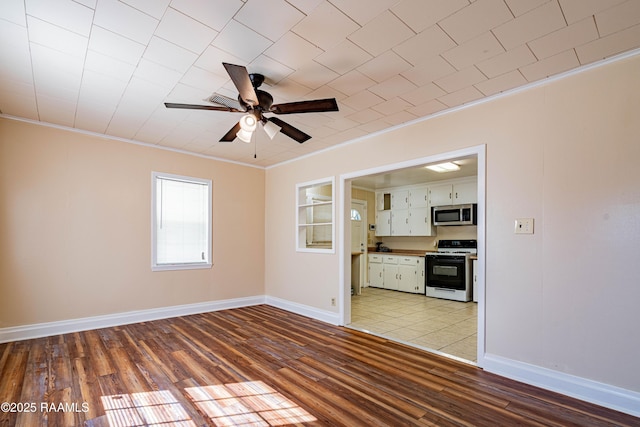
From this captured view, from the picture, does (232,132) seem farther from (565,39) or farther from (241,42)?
(565,39)

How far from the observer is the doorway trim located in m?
3.01

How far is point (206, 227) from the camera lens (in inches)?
210

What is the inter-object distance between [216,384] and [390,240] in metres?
6.27

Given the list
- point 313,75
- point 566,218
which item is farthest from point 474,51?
point 566,218

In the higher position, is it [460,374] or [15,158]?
[15,158]

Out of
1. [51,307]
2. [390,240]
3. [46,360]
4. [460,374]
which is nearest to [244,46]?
[460,374]

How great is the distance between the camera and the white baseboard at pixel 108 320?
372 centimetres

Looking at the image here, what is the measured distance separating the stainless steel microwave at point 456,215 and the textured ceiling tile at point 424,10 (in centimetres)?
534

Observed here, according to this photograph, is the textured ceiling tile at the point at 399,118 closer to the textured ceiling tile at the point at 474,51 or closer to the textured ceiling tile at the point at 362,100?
the textured ceiling tile at the point at 362,100

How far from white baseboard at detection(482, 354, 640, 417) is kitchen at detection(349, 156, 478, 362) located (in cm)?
140

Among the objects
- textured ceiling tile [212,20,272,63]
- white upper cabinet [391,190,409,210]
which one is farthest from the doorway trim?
white upper cabinet [391,190,409,210]

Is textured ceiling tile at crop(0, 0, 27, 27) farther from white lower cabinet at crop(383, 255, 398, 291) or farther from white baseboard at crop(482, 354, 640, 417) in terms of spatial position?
white lower cabinet at crop(383, 255, 398, 291)

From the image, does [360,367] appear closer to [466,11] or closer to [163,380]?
[163,380]

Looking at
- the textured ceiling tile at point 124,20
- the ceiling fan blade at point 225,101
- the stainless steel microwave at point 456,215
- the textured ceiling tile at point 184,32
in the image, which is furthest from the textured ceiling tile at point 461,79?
the stainless steel microwave at point 456,215
